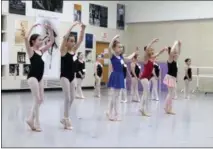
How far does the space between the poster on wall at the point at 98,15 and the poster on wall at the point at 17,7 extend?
3.89 m

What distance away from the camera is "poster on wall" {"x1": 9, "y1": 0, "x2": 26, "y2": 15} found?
13.8 meters

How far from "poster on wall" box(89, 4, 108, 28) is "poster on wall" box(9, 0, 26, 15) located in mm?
A: 3892

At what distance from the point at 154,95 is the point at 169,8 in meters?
7.31

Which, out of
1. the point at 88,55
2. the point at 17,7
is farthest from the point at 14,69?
the point at 88,55

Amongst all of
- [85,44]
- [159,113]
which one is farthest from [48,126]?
[85,44]

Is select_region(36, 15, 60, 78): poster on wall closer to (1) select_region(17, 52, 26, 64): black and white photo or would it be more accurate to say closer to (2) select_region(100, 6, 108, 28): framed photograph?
(1) select_region(17, 52, 26, 64): black and white photo

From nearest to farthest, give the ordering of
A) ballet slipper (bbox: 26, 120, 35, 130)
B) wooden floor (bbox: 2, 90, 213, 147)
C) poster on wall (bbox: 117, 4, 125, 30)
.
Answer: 1. wooden floor (bbox: 2, 90, 213, 147)
2. ballet slipper (bbox: 26, 120, 35, 130)
3. poster on wall (bbox: 117, 4, 125, 30)

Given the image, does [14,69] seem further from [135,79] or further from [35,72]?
[35,72]

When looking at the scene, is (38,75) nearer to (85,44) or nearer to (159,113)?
(159,113)

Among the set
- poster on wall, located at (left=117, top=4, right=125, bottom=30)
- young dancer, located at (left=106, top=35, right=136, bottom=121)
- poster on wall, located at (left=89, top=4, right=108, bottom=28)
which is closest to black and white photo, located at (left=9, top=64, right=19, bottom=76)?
poster on wall, located at (left=89, top=4, right=108, bottom=28)

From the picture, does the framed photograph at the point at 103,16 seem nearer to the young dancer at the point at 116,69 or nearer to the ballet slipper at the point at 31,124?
the young dancer at the point at 116,69

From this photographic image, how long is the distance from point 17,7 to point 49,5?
159cm

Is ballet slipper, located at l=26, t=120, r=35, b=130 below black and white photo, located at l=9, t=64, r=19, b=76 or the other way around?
below

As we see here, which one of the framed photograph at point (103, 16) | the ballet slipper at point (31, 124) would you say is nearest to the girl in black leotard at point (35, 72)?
the ballet slipper at point (31, 124)
